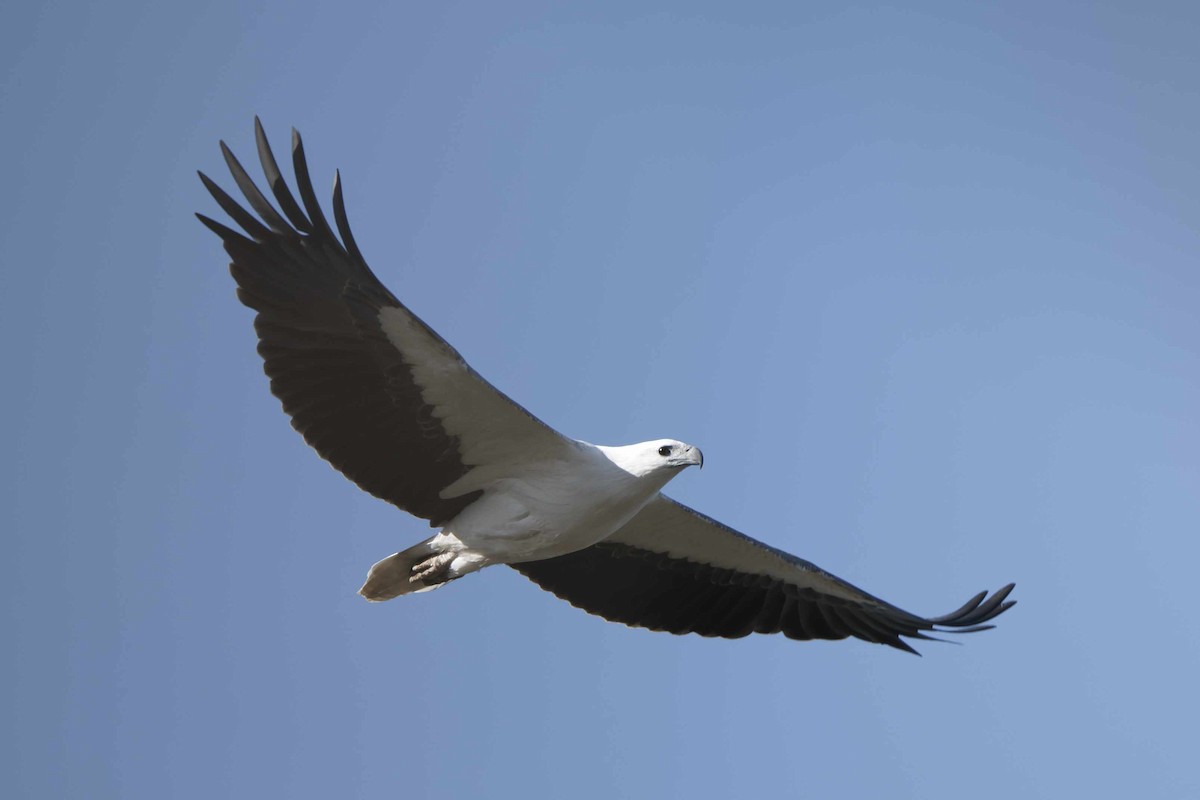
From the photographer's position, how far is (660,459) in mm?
12898

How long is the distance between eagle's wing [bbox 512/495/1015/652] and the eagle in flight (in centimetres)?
5

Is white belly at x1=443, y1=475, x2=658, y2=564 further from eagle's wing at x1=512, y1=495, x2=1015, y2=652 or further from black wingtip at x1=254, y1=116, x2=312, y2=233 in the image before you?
black wingtip at x1=254, y1=116, x2=312, y2=233

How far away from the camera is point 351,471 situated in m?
13.0

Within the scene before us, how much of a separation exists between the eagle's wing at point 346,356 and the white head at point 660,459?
53cm

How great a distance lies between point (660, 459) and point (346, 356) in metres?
2.59

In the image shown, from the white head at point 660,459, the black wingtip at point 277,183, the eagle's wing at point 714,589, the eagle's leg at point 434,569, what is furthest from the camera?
the eagle's wing at point 714,589

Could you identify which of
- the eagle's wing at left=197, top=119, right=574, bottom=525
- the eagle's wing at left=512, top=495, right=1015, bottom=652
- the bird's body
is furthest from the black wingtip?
the eagle's wing at left=512, top=495, right=1015, bottom=652

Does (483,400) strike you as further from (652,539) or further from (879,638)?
(879,638)

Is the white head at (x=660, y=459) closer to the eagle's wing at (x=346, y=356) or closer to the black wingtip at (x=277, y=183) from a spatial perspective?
the eagle's wing at (x=346, y=356)

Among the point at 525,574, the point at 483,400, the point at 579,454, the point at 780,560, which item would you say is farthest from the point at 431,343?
the point at 780,560

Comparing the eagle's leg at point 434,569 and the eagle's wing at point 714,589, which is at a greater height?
the eagle's wing at point 714,589

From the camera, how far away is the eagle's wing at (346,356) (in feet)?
40.5

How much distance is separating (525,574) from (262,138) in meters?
4.79

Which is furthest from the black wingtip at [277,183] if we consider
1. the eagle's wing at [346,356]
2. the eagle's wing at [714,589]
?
the eagle's wing at [714,589]
